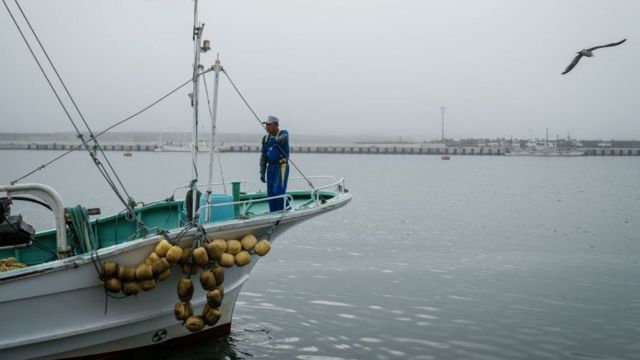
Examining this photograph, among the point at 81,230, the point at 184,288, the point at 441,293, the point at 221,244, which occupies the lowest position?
the point at 441,293

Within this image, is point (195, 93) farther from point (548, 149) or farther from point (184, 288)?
point (548, 149)

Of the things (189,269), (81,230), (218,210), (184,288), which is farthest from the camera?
(218,210)

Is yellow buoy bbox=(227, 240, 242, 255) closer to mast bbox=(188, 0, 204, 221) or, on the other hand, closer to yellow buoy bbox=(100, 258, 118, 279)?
mast bbox=(188, 0, 204, 221)

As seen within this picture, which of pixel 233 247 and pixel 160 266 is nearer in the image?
pixel 160 266

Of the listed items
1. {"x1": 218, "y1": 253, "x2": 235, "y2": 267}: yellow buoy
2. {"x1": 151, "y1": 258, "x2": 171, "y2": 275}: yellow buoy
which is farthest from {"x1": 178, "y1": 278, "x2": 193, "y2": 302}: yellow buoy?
{"x1": 218, "y1": 253, "x2": 235, "y2": 267}: yellow buoy

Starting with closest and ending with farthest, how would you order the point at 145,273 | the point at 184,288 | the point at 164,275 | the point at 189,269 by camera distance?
the point at 145,273 → the point at 164,275 → the point at 184,288 → the point at 189,269

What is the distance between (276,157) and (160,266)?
2879 mm

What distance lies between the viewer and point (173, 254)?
27.9ft

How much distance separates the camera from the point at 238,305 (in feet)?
43.6

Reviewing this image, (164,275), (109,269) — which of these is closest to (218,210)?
(164,275)

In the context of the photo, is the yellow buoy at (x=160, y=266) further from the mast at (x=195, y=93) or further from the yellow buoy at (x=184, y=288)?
the mast at (x=195, y=93)

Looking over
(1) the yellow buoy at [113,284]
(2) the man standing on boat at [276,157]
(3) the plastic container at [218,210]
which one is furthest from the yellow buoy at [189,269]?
(2) the man standing on boat at [276,157]

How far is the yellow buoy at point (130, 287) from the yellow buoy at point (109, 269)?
198 millimetres

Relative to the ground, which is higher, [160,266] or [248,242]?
[248,242]
